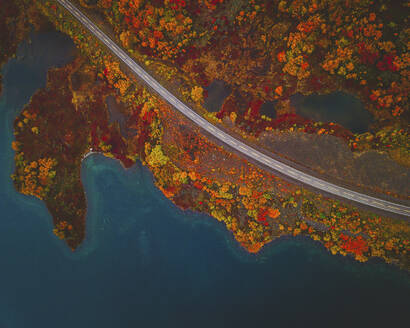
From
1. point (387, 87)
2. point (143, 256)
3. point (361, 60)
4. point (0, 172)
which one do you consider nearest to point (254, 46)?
point (361, 60)

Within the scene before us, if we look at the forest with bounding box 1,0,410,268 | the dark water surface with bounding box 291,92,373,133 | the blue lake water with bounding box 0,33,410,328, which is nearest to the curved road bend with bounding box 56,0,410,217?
the forest with bounding box 1,0,410,268

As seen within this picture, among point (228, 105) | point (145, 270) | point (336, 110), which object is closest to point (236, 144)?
point (228, 105)

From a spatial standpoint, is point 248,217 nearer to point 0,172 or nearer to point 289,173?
point 289,173

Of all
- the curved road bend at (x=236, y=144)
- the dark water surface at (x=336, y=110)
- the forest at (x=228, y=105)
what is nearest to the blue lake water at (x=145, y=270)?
the forest at (x=228, y=105)

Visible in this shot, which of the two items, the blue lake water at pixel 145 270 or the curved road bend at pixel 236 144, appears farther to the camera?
the blue lake water at pixel 145 270

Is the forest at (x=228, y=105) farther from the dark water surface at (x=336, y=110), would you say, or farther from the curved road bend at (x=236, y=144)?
the curved road bend at (x=236, y=144)

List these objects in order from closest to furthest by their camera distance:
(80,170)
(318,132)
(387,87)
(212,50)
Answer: (387,87) < (318,132) < (212,50) < (80,170)

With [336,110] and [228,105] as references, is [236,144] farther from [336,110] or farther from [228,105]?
[336,110]
